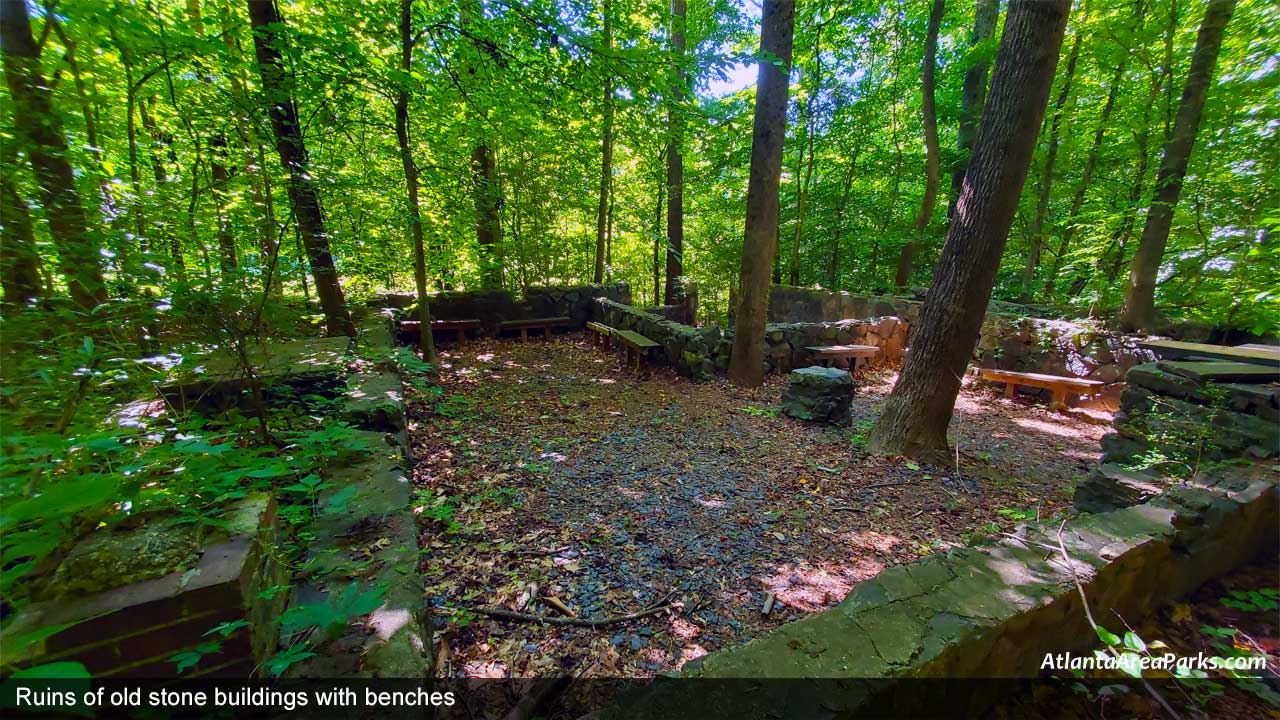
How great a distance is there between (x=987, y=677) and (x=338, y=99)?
19.6 feet

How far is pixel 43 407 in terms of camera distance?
1.44 metres

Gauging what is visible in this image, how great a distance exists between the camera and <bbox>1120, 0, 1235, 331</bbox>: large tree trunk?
495cm

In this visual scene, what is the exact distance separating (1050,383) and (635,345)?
5.56 m

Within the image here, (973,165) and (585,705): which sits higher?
(973,165)

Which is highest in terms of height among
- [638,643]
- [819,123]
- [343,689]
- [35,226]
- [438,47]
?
[819,123]

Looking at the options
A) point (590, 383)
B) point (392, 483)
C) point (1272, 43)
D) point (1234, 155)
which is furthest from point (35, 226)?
point (1234, 155)

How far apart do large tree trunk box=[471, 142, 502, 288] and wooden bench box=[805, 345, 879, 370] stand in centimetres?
539

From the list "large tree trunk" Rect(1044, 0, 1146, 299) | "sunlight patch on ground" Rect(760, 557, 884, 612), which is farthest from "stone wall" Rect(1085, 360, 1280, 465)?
"large tree trunk" Rect(1044, 0, 1146, 299)

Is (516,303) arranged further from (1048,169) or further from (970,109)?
(1048,169)

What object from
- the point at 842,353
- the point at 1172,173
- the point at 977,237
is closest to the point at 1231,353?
the point at 977,237

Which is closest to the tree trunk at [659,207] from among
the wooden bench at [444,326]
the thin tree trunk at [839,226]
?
the thin tree trunk at [839,226]

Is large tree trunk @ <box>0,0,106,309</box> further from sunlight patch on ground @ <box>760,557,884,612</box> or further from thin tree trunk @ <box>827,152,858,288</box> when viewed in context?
thin tree trunk @ <box>827,152,858,288</box>

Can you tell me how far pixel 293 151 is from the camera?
3904 mm

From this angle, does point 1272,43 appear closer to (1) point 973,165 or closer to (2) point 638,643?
(1) point 973,165
